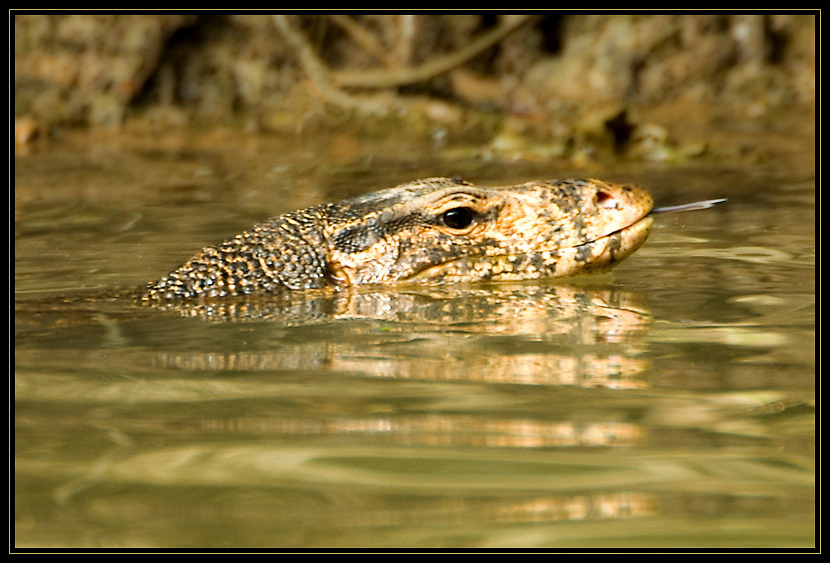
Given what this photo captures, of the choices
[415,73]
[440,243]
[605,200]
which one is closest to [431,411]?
[440,243]

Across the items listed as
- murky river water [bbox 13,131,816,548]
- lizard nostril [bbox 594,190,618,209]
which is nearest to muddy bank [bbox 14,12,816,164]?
murky river water [bbox 13,131,816,548]

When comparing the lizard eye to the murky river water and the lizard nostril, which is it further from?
the lizard nostril

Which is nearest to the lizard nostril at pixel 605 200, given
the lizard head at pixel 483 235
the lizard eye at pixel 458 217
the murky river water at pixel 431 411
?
the lizard head at pixel 483 235

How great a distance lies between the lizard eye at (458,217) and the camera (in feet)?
18.5

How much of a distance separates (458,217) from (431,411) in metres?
2.27

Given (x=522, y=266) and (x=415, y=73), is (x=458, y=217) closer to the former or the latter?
(x=522, y=266)

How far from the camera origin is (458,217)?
5660 mm

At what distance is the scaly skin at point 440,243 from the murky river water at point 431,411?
17 centimetres

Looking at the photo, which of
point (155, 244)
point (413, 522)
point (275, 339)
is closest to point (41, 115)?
point (155, 244)

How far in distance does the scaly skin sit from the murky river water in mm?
168

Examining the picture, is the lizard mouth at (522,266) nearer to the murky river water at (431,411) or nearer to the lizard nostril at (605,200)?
the murky river water at (431,411)

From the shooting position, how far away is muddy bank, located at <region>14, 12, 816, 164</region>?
1264cm

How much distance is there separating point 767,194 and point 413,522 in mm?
6610

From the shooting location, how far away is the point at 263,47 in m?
13.3
